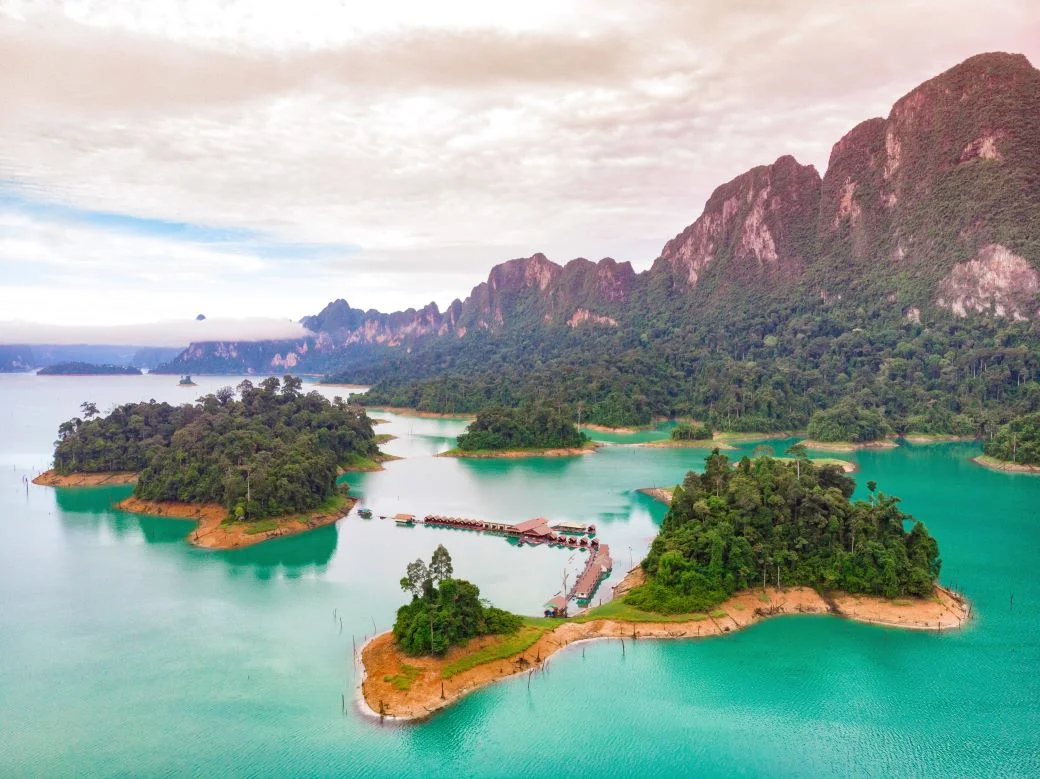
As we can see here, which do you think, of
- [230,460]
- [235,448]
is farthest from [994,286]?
[230,460]

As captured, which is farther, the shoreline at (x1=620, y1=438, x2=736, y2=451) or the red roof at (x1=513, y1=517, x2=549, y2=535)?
the shoreline at (x1=620, y1=438, x2=736, y2=451)

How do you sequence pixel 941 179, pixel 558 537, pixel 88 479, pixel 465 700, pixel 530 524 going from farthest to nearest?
pixel 941 179 < pixel 88 479 < pixel 530 524 < pixel 558 537 < pixel 465 700

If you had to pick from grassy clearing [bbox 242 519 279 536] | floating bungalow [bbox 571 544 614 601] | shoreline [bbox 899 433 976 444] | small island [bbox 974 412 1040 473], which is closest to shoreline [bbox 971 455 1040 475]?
small island [bbox 974 412 1040 473]

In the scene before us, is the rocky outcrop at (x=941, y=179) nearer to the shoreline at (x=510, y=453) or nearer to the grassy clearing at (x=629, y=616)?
the shoreline at (x=510, y=453)

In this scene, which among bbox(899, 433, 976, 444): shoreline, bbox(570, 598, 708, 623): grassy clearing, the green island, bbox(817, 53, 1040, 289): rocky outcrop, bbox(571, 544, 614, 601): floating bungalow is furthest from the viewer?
bbox(817, 53, 1040, 289): rocky outcrop

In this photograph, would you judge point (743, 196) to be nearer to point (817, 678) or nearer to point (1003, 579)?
point (1003, 579)

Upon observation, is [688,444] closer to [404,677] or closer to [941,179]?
[404,677]

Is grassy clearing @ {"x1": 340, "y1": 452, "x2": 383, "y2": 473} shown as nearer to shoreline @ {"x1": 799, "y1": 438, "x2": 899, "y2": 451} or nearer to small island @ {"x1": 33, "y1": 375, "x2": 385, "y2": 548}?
small island @ {"x1": 33, "y1": 375, "x2": 385, "y2": 548}
